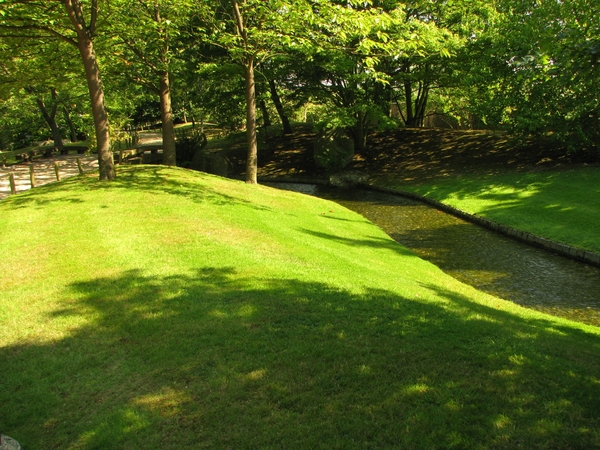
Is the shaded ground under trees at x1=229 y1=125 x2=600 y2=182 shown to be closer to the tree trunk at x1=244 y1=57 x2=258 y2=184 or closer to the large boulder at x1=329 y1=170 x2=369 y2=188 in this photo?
the large boulder at x1=329 y1=170 x2=369 y2=188

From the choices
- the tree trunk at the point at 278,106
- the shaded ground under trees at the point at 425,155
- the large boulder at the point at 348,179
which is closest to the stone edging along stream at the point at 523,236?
the large boulder at the point at 348,179

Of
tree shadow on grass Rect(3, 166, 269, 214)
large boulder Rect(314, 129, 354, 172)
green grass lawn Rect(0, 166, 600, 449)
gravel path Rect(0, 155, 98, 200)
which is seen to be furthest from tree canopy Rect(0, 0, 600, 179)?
green grass lawn Rect(0, 166, 600, 449)

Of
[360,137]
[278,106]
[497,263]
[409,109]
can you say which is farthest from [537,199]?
[278,106]

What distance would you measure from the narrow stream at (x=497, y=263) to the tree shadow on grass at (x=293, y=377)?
138 inches

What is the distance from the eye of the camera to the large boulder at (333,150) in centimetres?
2875

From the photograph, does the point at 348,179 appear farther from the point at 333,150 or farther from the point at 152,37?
the point at 152,37

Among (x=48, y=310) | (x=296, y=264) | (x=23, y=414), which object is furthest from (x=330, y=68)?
(x=23, y=414)

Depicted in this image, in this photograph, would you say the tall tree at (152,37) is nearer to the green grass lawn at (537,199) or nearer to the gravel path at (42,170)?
the gravel path at (42,170)

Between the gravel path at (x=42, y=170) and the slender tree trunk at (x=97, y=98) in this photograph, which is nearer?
the slender tree trunk at (x=97, y=98)

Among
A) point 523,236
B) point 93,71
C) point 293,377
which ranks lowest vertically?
point 523,236

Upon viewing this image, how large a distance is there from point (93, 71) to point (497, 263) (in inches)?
590

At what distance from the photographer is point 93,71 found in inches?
639

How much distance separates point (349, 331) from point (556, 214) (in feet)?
45.7

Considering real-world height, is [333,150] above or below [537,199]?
above
